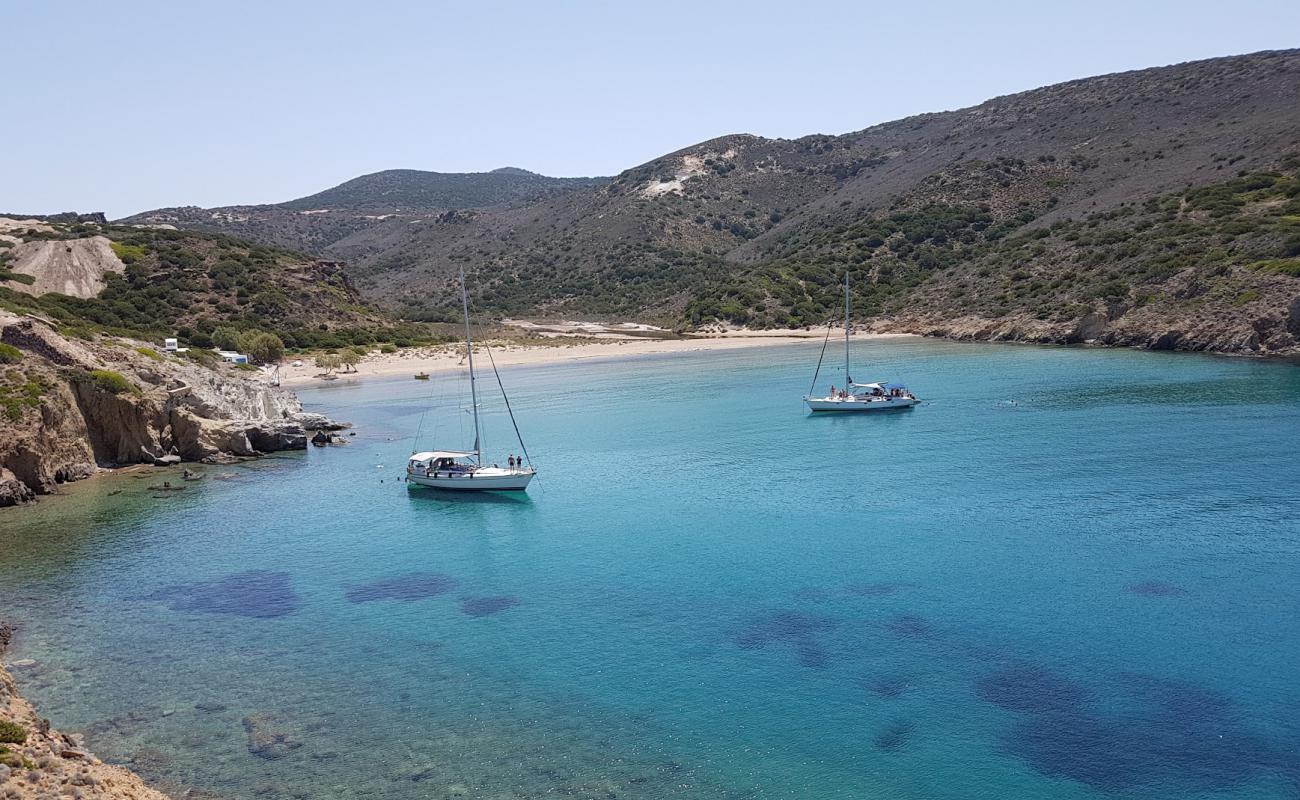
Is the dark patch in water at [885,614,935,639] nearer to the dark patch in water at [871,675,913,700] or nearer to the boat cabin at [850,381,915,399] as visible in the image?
the dark patch in water at [871,675,913,700]

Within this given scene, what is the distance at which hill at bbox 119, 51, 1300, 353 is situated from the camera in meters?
94.9

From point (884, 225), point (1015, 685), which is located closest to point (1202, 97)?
point (884, 225)

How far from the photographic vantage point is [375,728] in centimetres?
2233

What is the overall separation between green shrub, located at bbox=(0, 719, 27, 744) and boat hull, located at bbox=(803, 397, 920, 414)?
191ft

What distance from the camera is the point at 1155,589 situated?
96.5 ft

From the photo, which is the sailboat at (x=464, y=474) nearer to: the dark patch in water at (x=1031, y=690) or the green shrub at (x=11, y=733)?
the dark patch in water at (x=1031, y=690)

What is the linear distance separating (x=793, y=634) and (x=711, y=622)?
2650 mm

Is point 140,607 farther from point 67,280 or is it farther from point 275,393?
point 67,280

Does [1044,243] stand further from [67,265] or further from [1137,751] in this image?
[67,265]

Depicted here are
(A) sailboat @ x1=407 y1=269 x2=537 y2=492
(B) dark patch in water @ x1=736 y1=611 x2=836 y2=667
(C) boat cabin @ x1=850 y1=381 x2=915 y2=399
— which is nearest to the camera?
(B) dark patch in water @ x1=736 y1=611 x2=836 y2=667

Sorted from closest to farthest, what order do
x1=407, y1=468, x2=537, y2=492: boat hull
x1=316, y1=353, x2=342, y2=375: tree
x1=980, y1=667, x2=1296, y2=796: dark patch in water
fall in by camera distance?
1. x1=980, y1=667, x2=1296, y2=796: dark patch in water
2. x1=407, y1=468, x2=537, y2=492: boat hull
3. x1=316, y1=353, x2=342, y2=375: tree

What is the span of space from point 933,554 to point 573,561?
44.4 feet

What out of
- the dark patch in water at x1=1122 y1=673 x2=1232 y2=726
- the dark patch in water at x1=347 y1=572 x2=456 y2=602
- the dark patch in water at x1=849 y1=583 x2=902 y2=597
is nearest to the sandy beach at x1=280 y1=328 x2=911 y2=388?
the dark patch in water at x1=347 y1=572 x2=456 y2=602

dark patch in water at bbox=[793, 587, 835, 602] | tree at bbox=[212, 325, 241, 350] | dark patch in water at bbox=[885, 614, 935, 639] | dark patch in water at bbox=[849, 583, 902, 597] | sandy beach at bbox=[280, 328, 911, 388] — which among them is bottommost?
dark patch in water at bbox=[885, 614, 935, 639]
